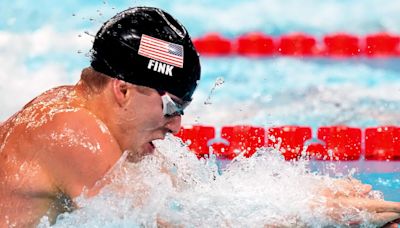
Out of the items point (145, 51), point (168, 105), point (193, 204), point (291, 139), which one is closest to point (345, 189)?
point (193, 204)

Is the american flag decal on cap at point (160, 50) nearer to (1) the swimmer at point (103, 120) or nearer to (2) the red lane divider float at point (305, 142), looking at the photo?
(1) the swimmer at point (103, 120)

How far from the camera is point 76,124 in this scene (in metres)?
1.95

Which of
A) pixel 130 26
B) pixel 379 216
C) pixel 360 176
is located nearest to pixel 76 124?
pixel 130 26

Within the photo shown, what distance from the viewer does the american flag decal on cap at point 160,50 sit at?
6.61 ft

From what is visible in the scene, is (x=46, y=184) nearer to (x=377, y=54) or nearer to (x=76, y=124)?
(x=76, y=124)

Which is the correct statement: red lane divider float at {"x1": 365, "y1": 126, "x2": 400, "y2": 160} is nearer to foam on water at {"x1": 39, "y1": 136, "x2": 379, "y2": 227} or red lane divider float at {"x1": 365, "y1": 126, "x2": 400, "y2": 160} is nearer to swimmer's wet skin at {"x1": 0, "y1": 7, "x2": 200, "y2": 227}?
foam on water at {"x1": 39, "y1": 136, "x2": 379, "y2": 227}

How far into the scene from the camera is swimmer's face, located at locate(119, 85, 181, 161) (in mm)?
2008

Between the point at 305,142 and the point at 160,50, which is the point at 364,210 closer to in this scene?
the point at 160,50

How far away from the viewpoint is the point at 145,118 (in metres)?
2.02

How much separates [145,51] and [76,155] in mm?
339

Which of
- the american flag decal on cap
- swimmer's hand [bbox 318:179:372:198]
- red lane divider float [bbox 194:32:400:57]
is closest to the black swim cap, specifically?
the american flag decal on cap

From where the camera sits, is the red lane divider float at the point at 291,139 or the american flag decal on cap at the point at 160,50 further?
the red lane divider float at the point at 291,139

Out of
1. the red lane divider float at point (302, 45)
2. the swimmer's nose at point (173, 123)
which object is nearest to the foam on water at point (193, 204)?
the swimmer's nose at point (173, 123)

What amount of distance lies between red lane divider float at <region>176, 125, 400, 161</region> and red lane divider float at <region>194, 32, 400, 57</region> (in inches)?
49.4
